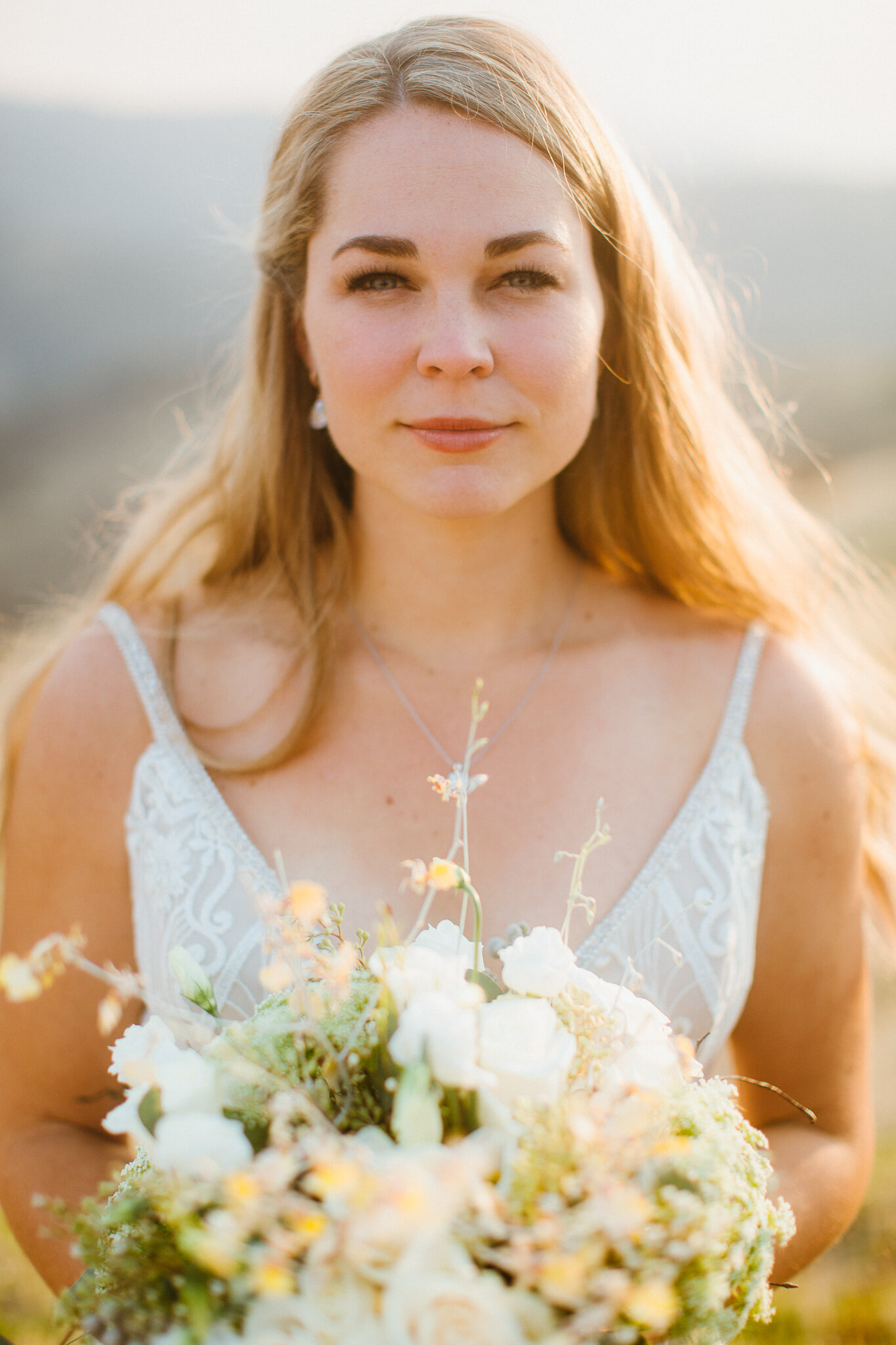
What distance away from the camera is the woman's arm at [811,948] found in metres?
2.26

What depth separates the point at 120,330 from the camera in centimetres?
1051

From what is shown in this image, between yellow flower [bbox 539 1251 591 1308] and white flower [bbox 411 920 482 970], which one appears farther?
white flower [bbox 411 920 482 970]

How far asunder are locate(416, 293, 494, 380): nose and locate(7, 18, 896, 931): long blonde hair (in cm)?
41

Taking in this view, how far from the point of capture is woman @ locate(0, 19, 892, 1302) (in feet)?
6.40

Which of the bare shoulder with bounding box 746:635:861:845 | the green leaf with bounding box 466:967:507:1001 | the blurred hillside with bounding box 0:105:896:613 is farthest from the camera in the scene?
the blurred hillside with bounding box 0:105:896:613

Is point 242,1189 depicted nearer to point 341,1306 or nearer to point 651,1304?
point 341,1306

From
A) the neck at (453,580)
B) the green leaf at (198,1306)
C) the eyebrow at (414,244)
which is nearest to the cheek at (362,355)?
the eyebrow at (414,244)

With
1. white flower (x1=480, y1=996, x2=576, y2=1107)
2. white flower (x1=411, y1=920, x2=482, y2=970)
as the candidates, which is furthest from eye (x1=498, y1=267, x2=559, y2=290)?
white flower (x1=480, y1=996, x2=576, y2=1107)

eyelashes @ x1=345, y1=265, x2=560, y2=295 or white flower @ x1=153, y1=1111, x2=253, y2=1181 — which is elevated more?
eyelashes @ x1=345, y1=265, x2=560, y2=295

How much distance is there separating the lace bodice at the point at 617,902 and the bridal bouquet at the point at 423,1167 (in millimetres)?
766

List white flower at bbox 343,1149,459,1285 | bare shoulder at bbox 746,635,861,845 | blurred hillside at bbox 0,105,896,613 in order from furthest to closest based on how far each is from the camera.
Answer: blurred hillside at bbox 0,105,896,613 → bare shoulder at bbox 746,635,861,845 → white flower at bbox 343,1149,459,1285

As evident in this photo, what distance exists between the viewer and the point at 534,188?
1.93 m

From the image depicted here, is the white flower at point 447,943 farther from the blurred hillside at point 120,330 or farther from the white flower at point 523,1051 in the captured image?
the blurred hillside at point 120,330

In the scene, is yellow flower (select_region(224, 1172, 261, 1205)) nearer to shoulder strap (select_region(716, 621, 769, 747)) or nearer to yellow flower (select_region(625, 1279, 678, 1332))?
yellow flower (select_region(625, 1279, 678, 1332))
